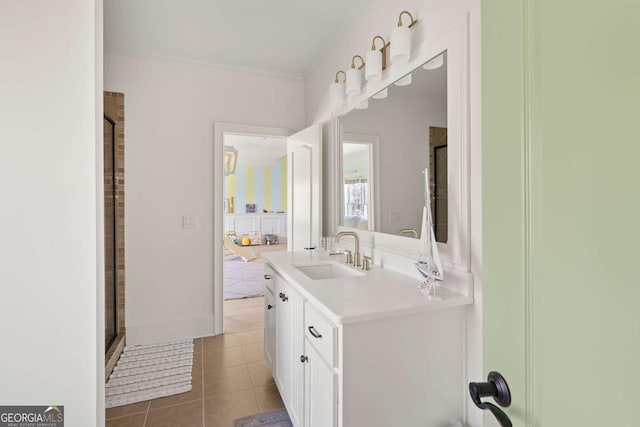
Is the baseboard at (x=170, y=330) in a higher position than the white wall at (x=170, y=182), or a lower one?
lower

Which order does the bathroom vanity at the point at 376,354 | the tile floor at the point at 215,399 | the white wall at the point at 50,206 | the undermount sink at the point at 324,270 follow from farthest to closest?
the undermount sink at the point at 324,270 < the tile floor at the point at 215,399 < the white wall at the point at 50,206 < the bathroom vanity at the point at 376,354

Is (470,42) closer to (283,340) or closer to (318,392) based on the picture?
(318,392)

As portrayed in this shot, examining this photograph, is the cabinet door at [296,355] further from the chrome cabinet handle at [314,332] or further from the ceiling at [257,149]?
the ceiling at [257,149]

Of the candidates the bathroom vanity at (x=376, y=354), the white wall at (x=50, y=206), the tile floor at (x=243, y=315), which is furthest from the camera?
the tile floor at (x=243, y=315)

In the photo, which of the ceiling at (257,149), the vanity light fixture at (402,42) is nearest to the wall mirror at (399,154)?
the vanity light fixture at (402,42)

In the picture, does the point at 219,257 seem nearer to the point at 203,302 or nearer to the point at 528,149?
the point at 203,302

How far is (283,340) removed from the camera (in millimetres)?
1797

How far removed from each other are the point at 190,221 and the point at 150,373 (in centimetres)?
131

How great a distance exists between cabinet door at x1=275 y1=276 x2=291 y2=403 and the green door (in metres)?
1.24

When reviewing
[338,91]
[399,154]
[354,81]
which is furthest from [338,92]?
[399,154]

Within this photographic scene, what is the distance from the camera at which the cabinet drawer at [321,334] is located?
1.15 metres

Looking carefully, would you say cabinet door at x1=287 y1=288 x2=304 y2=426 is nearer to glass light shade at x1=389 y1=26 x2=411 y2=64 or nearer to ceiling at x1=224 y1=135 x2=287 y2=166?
glass light shade at x1=389 y1=26 x2=411 y2=64

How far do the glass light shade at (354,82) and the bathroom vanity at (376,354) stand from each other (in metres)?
1.33

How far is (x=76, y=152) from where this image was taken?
4.25 ft
